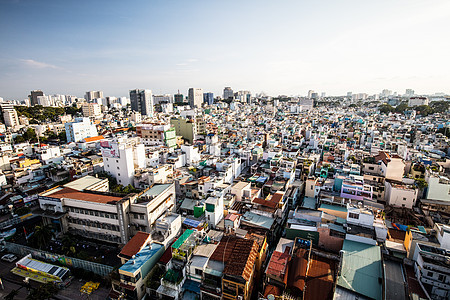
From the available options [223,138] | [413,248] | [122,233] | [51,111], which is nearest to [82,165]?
[122,233]

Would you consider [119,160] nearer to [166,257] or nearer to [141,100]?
[166,257]

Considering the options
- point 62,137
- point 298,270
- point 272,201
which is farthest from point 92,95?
point 298,270

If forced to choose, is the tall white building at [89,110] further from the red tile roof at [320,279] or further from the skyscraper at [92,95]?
the red tile roof at [320,279]

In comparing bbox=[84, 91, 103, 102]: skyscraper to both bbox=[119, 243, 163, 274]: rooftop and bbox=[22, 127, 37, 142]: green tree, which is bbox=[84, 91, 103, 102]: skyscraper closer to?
bbox=[22, 127, 37, 142]: green tree

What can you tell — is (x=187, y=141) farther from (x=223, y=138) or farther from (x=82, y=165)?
(x=82, y=165)

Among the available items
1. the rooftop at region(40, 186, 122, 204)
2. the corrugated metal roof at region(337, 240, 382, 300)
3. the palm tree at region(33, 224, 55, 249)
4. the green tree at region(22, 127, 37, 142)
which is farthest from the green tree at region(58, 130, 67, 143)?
the corrugated metal roof at region(337, 240, 382, 300)

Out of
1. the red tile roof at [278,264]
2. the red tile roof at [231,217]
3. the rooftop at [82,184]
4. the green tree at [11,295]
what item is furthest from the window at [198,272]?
the rooftop at [82,184]
